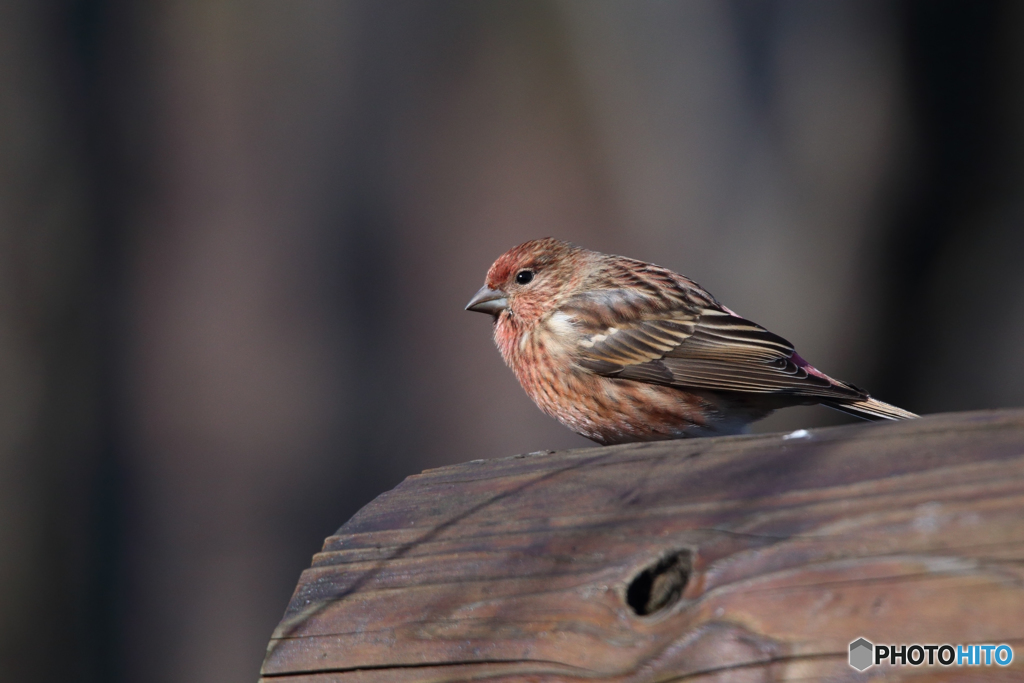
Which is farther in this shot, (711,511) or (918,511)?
(711,511)

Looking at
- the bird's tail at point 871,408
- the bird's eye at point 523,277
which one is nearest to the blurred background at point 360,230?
the bird's eye at point 523,277

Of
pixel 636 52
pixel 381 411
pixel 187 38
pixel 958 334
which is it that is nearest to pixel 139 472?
pixel 381 411

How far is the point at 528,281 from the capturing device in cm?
472

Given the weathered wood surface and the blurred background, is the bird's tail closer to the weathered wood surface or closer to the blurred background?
the weathered wood surface

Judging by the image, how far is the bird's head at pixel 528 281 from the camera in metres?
4.55

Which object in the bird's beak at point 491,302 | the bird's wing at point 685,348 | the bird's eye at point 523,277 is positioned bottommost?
the bird's wing at point 685,348

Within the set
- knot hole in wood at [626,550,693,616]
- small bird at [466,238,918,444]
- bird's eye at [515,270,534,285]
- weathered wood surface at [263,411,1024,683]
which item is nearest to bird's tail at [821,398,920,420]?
small bird at [466,238,918,444]

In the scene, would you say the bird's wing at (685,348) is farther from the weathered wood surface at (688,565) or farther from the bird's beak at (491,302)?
the weathered wood surface at (688,565)

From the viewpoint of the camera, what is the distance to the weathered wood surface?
1465 millimetres

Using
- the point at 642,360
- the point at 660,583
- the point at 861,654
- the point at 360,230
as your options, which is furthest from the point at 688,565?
the point at 360,230

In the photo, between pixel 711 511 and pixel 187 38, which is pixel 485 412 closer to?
pixel 187 38

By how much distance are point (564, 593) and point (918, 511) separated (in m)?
0.65

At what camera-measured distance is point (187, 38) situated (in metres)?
7.28

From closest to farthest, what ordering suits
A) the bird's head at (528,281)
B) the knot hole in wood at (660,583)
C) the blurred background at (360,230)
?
the knot hole in wood at (660,583)
the bird's head at (528,281)
the blurred background at (360,230)
